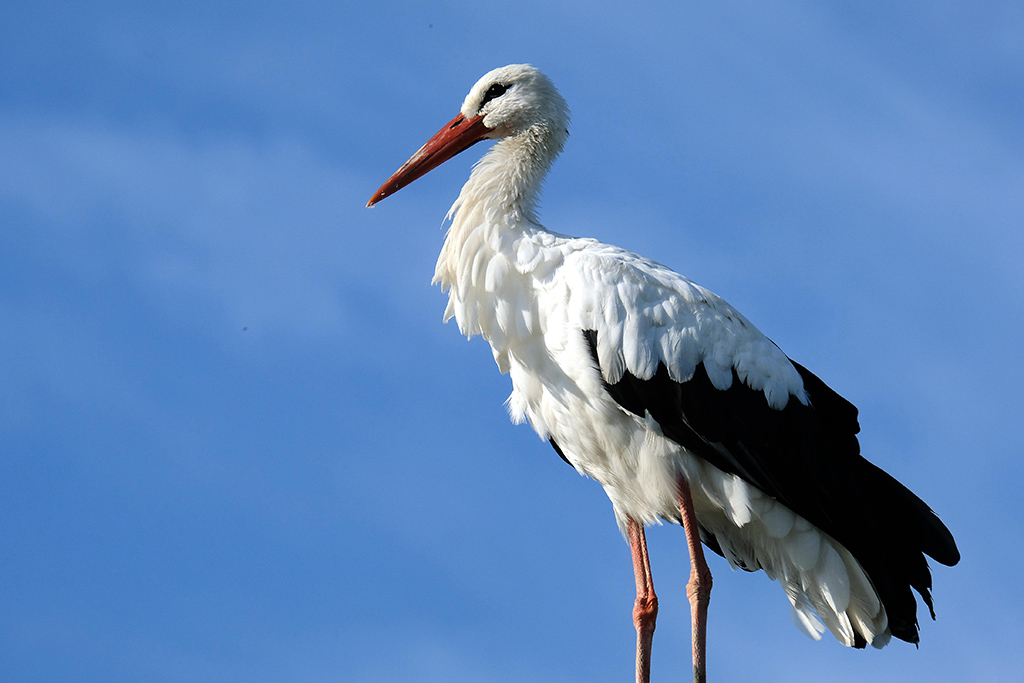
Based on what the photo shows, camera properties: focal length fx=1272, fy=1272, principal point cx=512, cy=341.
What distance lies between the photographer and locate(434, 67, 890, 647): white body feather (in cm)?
743

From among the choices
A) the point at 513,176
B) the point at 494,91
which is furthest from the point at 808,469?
the point at 494,91

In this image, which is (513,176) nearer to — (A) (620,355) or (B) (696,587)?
(A) (620,355)

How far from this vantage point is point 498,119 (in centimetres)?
854

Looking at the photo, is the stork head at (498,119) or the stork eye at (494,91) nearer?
the stork head at (498,119)

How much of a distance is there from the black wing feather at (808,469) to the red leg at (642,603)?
1114mm

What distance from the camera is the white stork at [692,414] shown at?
7.45 meters

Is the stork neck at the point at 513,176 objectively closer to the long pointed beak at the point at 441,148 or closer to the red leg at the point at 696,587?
the long pointed beak at the point at 441,148

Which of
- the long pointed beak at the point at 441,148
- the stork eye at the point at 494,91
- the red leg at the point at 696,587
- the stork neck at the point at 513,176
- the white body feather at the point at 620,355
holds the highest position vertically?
the stork eye at the point at 494,91

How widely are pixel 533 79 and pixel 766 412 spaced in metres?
2.74

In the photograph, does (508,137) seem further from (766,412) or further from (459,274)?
(766,412)

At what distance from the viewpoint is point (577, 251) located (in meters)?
7.62

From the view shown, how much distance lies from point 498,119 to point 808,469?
3074 mm

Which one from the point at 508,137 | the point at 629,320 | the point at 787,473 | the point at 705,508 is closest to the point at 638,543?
the point at 705,508

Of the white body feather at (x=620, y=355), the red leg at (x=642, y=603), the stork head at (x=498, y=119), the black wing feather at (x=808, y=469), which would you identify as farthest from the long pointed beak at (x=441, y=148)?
the red leg at (x=642, y=603)
